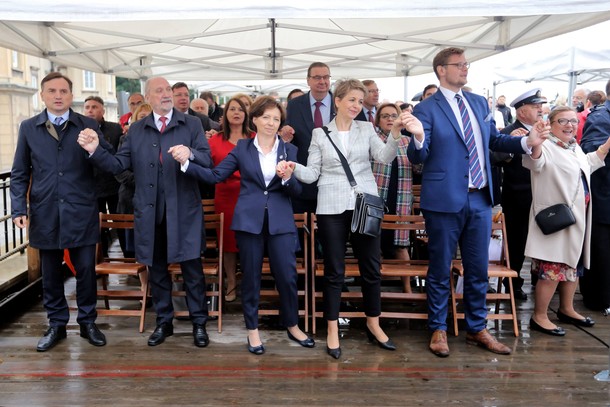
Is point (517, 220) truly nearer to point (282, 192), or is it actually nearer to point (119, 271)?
point (282, 192)

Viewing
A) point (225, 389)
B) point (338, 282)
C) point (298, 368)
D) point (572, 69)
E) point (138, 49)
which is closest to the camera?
point (225, 389)

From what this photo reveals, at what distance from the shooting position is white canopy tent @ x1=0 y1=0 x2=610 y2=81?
3.33m

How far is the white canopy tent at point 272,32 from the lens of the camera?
Answer: 3.33m

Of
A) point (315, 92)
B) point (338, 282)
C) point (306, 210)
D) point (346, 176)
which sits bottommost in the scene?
point (338, 282)

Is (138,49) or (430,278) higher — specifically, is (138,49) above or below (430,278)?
above

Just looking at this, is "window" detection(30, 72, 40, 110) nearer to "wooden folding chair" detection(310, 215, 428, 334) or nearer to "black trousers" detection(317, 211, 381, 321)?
"wooden folding chair" detection(310, 215, 428, 334)

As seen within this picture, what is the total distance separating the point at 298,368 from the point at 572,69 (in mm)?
7078

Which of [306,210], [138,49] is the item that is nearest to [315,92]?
[306,210]

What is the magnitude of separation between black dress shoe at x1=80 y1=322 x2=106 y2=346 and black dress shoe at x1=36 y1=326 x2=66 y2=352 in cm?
14

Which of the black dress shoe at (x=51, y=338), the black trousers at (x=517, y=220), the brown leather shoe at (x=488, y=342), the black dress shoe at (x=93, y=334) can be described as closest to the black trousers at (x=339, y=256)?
the brown leather shoe at (x=488, y=342)

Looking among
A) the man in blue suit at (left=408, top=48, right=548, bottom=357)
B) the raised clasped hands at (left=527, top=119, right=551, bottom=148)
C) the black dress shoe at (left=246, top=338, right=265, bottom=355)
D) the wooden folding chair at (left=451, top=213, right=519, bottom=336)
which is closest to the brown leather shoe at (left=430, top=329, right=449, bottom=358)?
the man in blue suit at (left=408, top=48, right=548, bottom=357)

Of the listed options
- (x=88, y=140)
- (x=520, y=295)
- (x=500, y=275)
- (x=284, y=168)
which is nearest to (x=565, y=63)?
(x=520, y=295)

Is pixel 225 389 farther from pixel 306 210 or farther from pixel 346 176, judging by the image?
pixel 306 210

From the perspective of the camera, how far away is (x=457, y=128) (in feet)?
12.9
